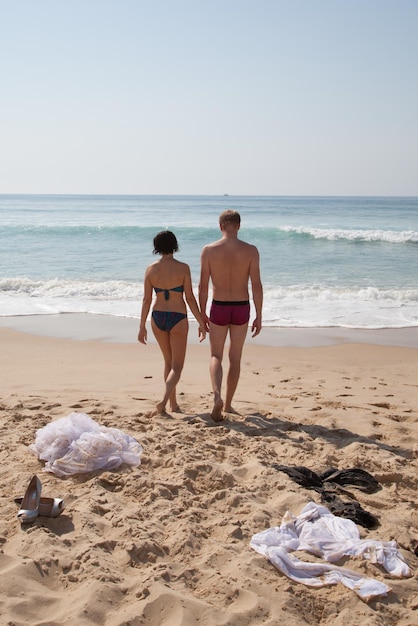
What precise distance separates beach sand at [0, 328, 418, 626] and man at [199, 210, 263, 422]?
0.46 metres

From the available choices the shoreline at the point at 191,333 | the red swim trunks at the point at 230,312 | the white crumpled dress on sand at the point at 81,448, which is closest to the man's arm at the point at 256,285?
the red swim trunks at the point at 230,312

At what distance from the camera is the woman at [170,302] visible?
5512 millimetres

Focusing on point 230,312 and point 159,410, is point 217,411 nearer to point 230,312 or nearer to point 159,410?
point 159,410

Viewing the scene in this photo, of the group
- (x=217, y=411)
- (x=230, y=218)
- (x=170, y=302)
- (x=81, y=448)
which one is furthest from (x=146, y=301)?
(x=81, y=448)

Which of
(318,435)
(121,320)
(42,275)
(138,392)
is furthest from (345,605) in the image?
(42,275)

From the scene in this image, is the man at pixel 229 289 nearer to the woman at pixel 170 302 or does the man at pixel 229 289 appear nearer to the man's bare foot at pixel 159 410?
the woman at pixel 170 302

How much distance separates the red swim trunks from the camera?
219 inches

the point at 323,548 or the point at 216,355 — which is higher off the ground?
the point at 216,355

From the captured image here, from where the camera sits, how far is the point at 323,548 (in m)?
3.34

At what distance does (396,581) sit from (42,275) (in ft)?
50.8

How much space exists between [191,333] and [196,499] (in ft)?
20.2

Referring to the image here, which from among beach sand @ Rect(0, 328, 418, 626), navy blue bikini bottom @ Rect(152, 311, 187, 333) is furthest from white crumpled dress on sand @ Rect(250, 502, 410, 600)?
navy blue bikini bottom @ Rect(152, 311, 187, 333)

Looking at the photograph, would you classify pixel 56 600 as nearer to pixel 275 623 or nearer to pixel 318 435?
pixel 275 623

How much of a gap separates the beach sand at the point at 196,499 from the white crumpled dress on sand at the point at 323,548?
57 mm
